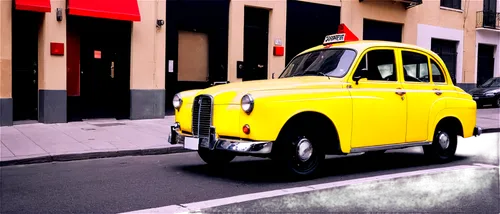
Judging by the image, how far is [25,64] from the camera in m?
13.8

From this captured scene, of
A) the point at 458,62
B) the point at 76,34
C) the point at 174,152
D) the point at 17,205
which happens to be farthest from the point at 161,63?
the point at 458,62

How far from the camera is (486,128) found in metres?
13.9

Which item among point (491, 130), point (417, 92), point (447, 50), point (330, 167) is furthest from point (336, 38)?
point (447, 50)

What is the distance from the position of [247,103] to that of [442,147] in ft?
12.7

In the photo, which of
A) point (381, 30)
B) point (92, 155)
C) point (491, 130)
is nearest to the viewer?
point (92, 155)

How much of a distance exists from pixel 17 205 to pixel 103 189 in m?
1.02

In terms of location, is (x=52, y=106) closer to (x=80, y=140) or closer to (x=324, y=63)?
(x=80, y=140)

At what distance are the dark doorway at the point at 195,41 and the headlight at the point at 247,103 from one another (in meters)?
9.61

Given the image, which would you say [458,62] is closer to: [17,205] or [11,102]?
[11,102]

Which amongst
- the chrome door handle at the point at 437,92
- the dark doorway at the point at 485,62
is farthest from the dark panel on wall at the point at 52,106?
the dark doorway at the point at 485,62

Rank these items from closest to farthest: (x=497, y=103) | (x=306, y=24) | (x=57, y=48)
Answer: (x=57, y=48), (x=306, y=24), (x=497, y=103)

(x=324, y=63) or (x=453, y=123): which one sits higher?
(x=324, y=63)

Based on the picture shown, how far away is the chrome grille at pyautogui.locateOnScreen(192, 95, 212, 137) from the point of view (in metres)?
6.70

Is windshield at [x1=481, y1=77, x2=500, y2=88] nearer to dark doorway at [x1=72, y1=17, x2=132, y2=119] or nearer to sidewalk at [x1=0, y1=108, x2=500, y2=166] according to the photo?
sidewalk at [x1=0, y1=108, x2=500, y2=166]
